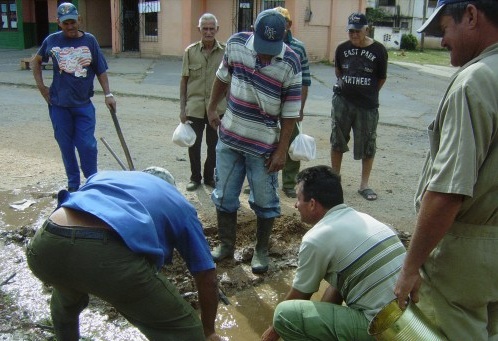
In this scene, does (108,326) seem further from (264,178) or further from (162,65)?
(162,65)

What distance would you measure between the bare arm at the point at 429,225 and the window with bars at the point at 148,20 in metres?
18.7

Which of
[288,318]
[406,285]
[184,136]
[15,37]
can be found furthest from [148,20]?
[406,285]

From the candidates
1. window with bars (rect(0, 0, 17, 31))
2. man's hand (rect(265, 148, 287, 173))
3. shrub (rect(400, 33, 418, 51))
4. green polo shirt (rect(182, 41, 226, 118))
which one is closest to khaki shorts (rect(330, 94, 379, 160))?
green polo shirt (rect(182, 41, 226, 118))

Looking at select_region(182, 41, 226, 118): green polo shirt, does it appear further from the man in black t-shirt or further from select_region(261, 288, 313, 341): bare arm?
select_region(261, 288, 313, 341): bare arm

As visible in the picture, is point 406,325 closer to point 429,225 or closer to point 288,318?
point 429,225

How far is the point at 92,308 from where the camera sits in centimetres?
345

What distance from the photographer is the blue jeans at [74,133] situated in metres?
5.25

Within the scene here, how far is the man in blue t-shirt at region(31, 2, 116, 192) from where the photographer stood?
5.18 metres

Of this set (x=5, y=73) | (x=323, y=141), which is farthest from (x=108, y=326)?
(x=5, y=73)

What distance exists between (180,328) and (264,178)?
1763mm

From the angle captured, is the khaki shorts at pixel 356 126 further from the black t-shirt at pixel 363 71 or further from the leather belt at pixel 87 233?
the leather belt at pixel 87 233

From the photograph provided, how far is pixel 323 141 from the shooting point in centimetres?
810

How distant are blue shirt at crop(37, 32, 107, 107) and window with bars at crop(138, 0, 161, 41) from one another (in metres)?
14.7

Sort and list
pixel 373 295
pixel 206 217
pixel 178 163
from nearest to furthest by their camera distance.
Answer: pixel 373 295 < pixel 206 217 < pixel 178 163
